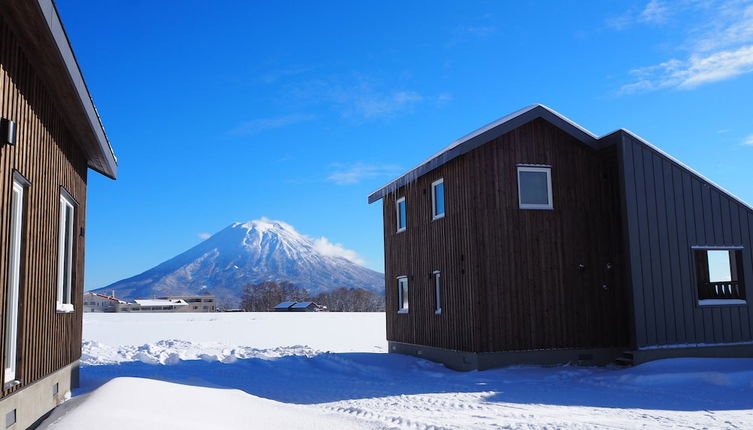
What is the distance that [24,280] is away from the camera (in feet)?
20.5

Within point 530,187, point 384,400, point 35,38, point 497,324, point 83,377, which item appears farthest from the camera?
point 530,187

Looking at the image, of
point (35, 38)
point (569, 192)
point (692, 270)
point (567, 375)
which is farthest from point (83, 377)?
point (692, 270)

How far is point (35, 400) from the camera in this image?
21.5ft

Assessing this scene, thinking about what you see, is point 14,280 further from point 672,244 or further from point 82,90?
point 672,244

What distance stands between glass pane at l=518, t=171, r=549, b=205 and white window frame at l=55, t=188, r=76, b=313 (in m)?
8.53

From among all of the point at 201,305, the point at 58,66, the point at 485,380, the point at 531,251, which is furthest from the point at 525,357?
the point at 201,305

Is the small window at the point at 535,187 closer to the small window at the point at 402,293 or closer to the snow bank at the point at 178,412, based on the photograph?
the small window at the point at 402,293

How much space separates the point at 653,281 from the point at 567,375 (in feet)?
9.78

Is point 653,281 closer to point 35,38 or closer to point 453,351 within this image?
point 453,351

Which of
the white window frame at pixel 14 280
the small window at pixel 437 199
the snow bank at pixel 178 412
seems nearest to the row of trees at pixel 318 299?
the small window at pixel 437 199

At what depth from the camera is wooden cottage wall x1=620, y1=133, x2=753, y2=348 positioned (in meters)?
12.8

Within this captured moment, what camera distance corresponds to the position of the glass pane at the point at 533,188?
43.4 feet

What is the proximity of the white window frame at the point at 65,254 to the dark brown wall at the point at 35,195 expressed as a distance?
0.63ft

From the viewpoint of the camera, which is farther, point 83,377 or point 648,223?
point 648,223
